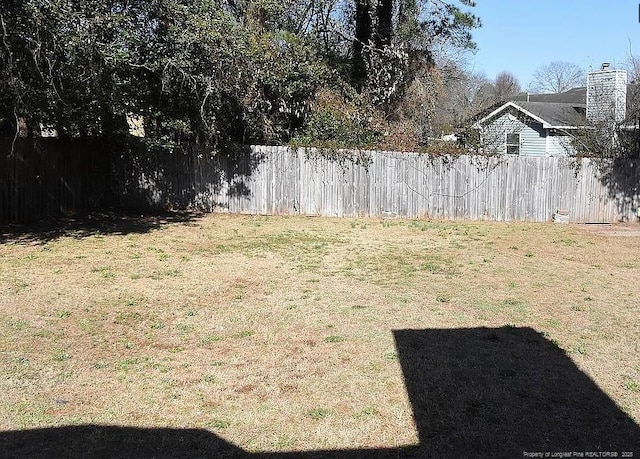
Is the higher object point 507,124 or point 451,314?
point 507,124

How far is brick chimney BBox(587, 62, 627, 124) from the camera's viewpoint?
16.8m

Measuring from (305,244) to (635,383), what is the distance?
266 inches

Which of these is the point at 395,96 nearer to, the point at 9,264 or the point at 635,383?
the point at 9,264

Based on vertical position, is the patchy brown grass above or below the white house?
below

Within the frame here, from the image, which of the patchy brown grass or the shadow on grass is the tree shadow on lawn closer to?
the patchy brown grass

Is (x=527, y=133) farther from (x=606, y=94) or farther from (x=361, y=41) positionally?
(x=361, y=41)

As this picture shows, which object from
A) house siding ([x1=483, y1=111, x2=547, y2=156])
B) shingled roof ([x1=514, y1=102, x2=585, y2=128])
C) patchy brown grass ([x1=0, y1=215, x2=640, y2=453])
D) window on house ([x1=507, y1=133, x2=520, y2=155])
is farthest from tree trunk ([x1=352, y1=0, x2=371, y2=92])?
window on house ([x1=507, y1=133, x2=520, y2=155])

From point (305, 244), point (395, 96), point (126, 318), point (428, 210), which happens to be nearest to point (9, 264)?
point (126, 318)

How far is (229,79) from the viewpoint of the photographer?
11898mm

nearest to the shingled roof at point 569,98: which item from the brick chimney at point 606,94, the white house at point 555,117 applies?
the white house at point 555,117

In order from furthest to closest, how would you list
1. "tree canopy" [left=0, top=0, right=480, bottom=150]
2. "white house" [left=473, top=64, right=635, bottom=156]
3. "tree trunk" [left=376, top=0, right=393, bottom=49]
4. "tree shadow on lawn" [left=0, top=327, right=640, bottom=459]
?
"white house" [left=473, top=64, right=635, bottom=156] → "tree trunk" [left=376, top=0, right=393, bottom=49] → "tree canopy" [left=0, top=0, right=480, bottom=150] → "tree shadow on lawn" [left=0, top=327, right=640, bottom=459]

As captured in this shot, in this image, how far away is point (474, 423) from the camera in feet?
11.2

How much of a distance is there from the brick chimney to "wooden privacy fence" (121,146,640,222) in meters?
3.14

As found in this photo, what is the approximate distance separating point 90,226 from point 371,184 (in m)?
6.75
